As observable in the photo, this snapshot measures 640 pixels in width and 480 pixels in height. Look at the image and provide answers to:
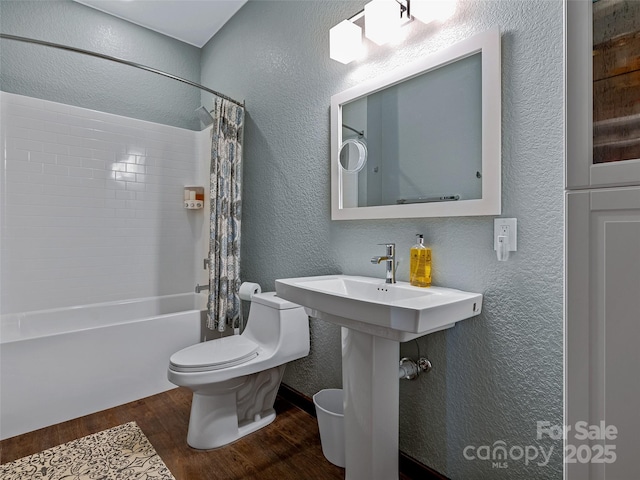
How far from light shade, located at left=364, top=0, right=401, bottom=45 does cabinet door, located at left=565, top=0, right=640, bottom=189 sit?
0.94m

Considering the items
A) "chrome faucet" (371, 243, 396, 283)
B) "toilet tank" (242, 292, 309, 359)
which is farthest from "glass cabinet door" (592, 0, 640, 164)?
"toilet tank" (242, 292, 309, 359)

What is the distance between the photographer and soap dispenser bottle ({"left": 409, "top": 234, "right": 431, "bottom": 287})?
1.49m

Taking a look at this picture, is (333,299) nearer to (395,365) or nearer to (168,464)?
(395,365)

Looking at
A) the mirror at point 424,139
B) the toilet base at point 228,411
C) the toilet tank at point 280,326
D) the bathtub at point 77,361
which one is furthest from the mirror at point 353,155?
the bathtub at point 77,361

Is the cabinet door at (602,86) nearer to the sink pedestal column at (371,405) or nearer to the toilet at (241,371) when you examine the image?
the sink pedestal column at (371,405)

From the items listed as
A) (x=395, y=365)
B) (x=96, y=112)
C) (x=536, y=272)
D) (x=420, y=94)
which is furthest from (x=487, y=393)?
(x=96, y=112)

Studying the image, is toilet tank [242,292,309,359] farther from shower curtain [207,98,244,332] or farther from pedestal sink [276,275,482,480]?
pedestal sink [276,275,482,480]

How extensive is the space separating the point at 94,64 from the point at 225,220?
1724mm

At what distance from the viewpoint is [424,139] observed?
156cm

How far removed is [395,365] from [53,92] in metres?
3.04

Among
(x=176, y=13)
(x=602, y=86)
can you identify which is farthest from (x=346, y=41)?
(x=176, y=13)

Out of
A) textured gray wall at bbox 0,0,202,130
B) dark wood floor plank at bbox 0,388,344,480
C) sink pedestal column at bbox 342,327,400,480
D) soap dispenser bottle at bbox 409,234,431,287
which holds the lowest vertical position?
dark wood floor plank at bbox 0,388,344,480

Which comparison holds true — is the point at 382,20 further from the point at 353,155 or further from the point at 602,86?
the point at 602,86

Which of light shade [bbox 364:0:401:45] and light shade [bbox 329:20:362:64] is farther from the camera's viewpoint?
light shade [bbox 329:20:362:64]
